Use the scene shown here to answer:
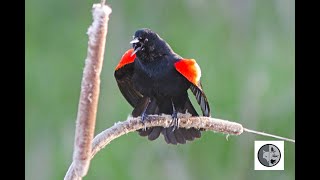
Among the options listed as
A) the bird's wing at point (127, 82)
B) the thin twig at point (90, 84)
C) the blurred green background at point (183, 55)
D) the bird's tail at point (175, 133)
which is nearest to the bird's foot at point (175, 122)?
the bird's tail at point (175, 133)

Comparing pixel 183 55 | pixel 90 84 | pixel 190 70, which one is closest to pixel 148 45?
pixel 190 70

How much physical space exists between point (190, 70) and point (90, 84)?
89 centimetres

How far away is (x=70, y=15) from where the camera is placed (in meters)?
2.80

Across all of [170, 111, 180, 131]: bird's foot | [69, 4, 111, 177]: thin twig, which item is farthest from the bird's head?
[69, 4, 111, 177]: thin twig

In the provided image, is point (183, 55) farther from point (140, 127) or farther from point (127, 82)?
point (140, 127)

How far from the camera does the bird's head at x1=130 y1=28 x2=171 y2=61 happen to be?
1.92m

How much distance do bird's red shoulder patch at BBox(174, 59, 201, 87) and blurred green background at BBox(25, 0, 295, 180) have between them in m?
0.55

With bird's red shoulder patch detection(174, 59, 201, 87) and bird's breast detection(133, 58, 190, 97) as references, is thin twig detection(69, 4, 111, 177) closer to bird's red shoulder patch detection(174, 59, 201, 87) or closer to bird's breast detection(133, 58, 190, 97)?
bird's red shoulder patch detection(174, 59, 201, 87)

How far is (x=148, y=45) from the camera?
1.96 m

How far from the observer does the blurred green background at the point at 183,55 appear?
2.54 m

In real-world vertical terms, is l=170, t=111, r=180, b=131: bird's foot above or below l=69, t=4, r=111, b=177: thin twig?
above

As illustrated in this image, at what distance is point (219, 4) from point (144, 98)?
1.00 metres

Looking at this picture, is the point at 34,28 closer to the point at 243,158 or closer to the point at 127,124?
the point at 243,158
